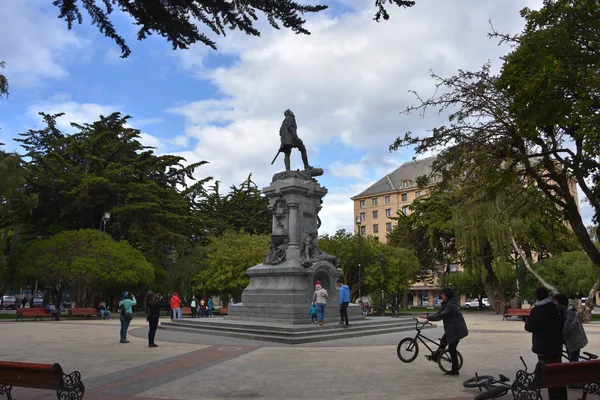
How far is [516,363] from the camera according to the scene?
35.6 feet

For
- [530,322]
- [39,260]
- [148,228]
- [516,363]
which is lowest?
[516,363]

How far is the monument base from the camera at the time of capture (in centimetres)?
1836

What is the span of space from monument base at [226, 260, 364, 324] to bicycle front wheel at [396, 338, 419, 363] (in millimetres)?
7204

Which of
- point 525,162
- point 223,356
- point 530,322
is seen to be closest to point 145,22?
point 530,322

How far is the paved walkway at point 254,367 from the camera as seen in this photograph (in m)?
7.73

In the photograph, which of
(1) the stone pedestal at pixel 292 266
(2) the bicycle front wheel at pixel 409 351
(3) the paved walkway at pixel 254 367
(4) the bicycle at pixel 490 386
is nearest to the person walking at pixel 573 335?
(3) the paved walkway at pixel 254 367

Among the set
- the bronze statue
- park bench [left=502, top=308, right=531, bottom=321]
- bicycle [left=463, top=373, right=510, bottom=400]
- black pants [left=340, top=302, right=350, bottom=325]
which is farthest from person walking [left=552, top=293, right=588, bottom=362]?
park bench [left=502, top=308, right=531, bottom=321]

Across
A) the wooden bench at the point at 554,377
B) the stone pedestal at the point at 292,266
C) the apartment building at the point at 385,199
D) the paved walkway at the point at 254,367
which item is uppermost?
the apartment building at the point at 385,199

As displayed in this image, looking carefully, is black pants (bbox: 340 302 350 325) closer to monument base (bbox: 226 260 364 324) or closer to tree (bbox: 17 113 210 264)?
monument base (bbox: 226 260 364 324)

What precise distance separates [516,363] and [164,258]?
3352cm

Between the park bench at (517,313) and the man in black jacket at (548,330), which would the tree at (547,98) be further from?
the park bench at (517,313)

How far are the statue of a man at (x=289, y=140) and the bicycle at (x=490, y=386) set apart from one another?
15844 mm

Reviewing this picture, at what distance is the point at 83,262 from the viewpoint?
30.3m

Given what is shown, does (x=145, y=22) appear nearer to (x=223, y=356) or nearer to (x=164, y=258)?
(x=223, y=356)
